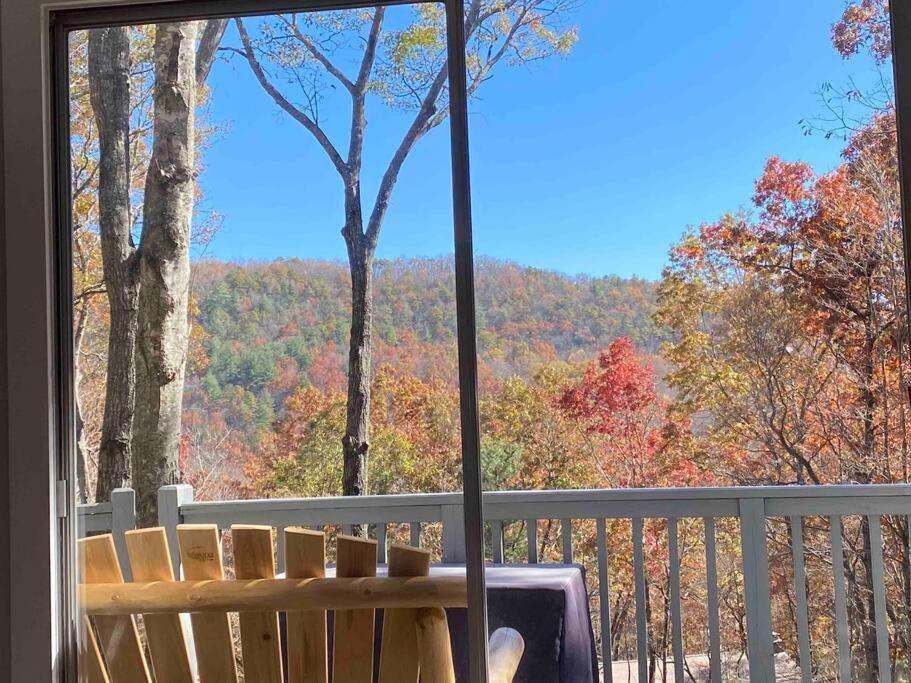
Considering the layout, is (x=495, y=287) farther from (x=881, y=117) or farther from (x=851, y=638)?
(x=851, y=638)

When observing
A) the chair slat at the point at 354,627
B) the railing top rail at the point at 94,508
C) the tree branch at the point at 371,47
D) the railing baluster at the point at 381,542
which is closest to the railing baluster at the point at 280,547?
the chair slat at the point at 354,627

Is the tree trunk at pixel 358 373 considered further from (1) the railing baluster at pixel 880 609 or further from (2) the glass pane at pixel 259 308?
(1) the railing baluster at pixel 880 609

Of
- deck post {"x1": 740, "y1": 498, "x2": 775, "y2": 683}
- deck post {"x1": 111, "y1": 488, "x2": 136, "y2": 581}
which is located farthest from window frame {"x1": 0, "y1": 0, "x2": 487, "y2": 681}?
deck post {"x1": 740, "y1": 498, "x2": 775, "y2": 683}

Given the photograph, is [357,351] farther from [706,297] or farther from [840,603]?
[840,603]

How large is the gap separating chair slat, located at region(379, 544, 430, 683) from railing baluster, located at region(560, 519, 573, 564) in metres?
0.64

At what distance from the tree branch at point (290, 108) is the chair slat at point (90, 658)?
137 centimetres

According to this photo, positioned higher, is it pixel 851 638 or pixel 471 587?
pixel 471 587

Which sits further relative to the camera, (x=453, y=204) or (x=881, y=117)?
(x=881, y=117)

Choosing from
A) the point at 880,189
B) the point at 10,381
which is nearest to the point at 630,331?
the point at 880,189

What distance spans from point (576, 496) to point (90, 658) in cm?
148

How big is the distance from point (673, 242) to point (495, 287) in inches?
26.0

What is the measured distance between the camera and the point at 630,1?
88.3 inches

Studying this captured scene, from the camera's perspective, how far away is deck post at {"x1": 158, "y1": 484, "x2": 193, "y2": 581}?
1.89 meters

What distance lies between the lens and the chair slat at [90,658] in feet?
6.08
